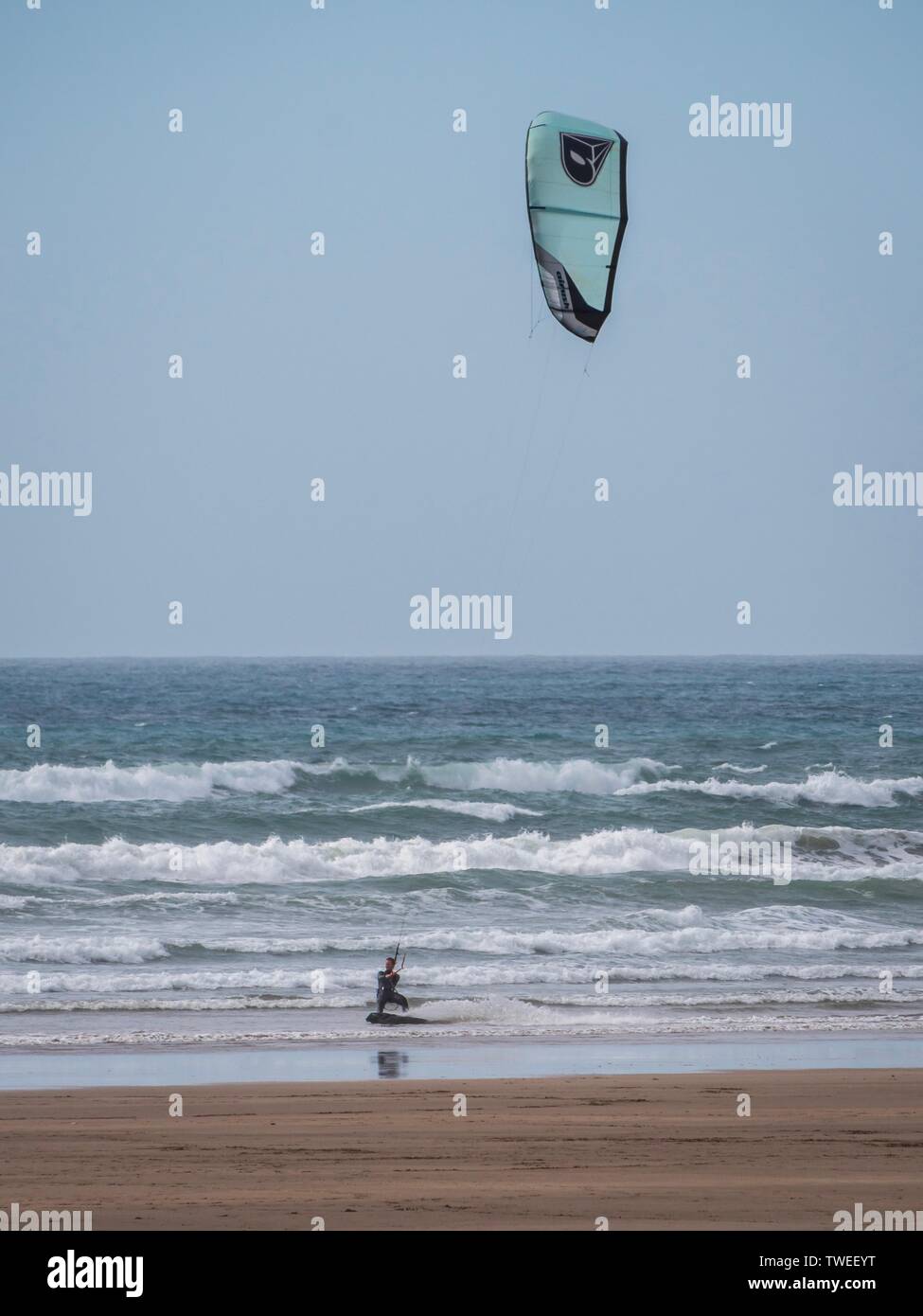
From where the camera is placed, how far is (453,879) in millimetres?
21328

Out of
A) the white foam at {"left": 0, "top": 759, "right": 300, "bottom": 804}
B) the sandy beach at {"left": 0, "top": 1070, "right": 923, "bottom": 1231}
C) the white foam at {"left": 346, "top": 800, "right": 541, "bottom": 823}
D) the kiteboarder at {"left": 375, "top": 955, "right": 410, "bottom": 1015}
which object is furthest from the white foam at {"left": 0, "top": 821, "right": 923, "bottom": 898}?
the sandy beach at {"left": 0, "top": 1070, "right": 923, "bottom": 1231}

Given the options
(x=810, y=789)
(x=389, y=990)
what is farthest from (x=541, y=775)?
(x=389, y=990)

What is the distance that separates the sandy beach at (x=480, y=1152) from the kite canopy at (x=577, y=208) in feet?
30.4

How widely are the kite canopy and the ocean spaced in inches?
292

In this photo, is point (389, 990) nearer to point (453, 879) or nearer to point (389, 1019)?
point (389, 1019)

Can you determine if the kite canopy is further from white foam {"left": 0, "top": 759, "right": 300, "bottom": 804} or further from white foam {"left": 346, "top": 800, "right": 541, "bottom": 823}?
white foam {"left": 0, "top": 759, "right": 300, "bottom": 804}

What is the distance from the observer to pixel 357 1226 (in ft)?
24.0

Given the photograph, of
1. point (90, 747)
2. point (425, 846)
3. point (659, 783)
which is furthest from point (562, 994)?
point (90, 747)

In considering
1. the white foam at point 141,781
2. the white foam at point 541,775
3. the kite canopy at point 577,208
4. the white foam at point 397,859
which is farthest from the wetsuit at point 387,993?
the white foam at point 541,775

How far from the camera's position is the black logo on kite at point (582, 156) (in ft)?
54.0

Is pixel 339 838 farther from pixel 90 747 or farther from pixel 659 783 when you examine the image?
pixel 90 747

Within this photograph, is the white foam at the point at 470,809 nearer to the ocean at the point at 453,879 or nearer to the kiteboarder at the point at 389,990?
the ocean at the point at 453,879

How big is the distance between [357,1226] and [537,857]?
16.5m
